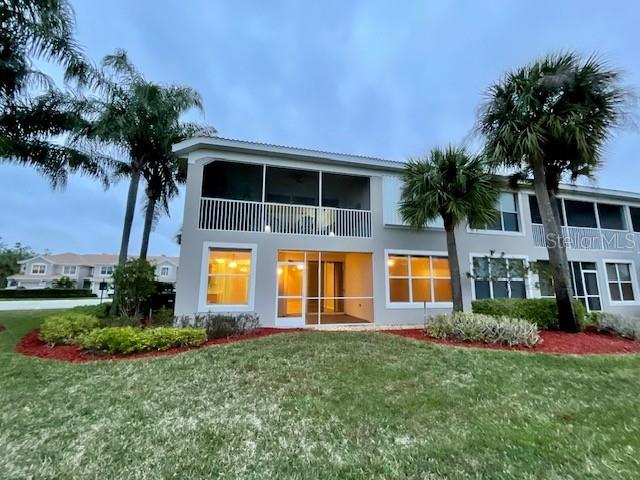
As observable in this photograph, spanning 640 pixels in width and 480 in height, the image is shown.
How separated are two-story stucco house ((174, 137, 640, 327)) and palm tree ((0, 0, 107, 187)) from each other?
4.41 meters

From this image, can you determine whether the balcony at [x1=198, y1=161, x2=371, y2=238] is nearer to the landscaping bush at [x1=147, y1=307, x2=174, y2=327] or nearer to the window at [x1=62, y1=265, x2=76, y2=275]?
the landscaping bush at [x1=147, y1=307, x2=174, y2=327]

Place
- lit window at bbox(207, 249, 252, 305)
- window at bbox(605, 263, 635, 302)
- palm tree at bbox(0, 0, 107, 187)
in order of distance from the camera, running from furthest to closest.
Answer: window at bbox(605, 263, 635, 302)
lit window at bbox(207, 249, 252, 305)
palm tree at bbox(0, 0, 107, 187)

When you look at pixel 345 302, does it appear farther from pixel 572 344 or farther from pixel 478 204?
pixel 572 344

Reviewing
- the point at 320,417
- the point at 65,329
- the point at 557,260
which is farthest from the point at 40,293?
the point at 557,260

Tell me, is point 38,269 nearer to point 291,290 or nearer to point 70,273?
point 70,273

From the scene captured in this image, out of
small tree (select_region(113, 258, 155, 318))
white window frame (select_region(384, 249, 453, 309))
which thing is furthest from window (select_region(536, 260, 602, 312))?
small tree (select_region(113, 258, 155, 318))

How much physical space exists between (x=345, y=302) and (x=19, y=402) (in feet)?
37.8

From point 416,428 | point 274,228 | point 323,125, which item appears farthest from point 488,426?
point 323,125

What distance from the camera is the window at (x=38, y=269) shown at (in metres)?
46.9

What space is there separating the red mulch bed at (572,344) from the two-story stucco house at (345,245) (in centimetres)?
349

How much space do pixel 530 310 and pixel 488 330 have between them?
10.7 feet

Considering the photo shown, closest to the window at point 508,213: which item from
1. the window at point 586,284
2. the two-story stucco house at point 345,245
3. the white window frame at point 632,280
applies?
the two-story stucco house at point 345,245

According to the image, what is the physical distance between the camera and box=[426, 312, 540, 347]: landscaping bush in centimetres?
775

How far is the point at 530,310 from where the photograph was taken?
9.91 m
